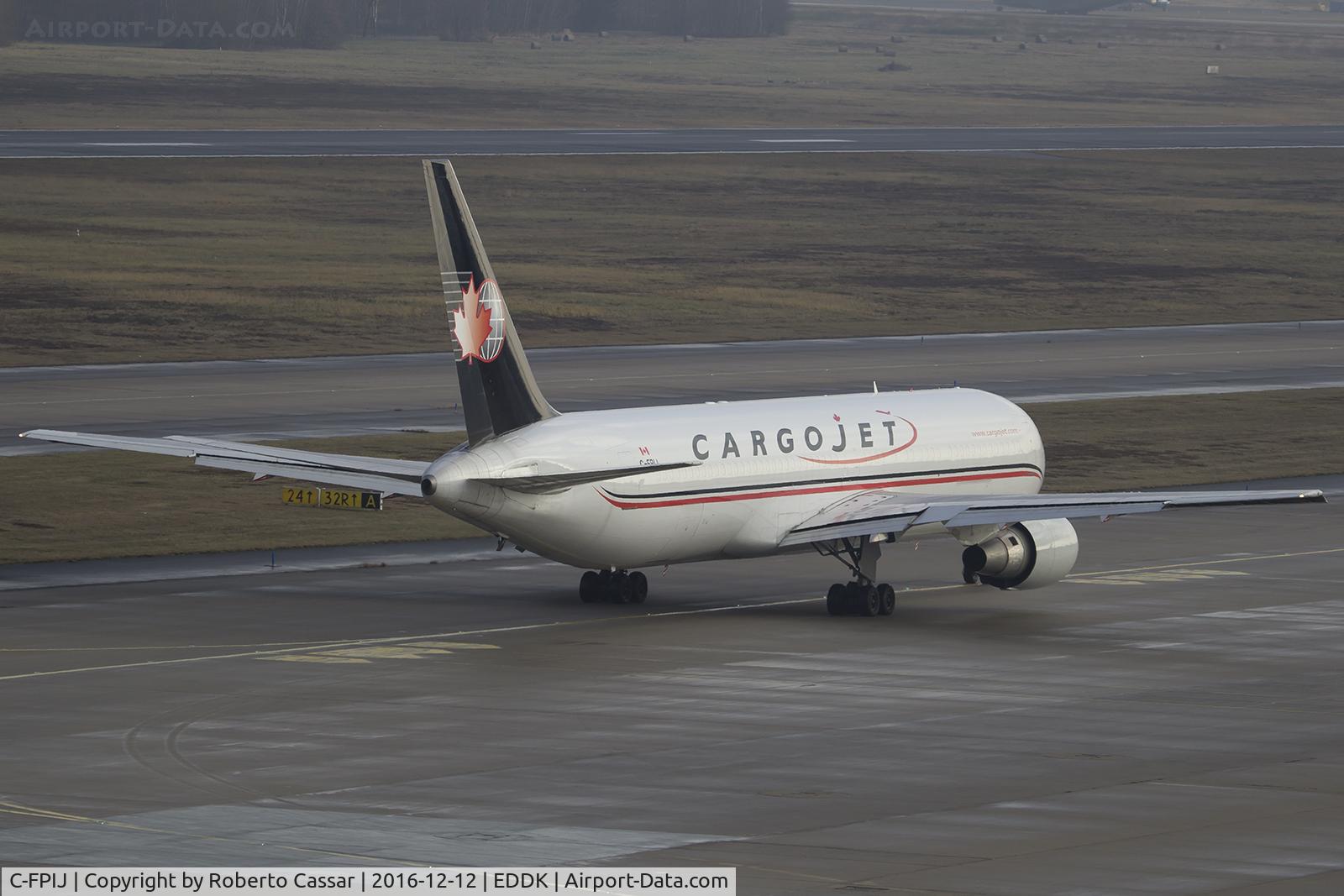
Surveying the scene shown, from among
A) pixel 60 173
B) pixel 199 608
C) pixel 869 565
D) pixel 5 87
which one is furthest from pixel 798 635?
pixel 5 87

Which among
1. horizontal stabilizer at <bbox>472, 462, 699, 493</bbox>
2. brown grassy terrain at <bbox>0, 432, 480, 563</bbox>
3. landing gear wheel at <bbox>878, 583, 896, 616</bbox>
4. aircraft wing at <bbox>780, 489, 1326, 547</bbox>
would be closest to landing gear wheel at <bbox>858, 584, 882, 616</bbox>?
landing gear wheel at <bbox>878, 583, 896, 616</bbox>

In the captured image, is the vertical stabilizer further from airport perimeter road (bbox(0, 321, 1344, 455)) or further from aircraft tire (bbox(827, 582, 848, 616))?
airport perimeter road (bbox(0, 321, 1344, 455))

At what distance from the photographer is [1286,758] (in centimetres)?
3488

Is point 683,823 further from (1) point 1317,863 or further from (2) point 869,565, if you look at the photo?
(2) point 869,565

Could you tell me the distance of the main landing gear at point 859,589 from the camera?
160 feet

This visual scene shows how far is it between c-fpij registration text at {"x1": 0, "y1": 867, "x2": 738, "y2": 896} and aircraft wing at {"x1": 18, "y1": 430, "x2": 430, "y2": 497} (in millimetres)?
21622

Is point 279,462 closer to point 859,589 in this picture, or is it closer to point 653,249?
point 859,589

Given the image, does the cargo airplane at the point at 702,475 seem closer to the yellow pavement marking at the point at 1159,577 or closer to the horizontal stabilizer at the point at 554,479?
the horizontal stabilizer at the point at 554,479

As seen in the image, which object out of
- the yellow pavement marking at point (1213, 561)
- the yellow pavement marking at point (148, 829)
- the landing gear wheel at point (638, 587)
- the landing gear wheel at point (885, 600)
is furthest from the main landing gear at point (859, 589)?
the yellow pavement marking at point (148, 829)

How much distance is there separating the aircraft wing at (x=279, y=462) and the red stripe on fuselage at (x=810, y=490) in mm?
5146

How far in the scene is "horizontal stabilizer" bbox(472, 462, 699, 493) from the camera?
145ft

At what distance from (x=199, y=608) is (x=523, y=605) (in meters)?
6.95

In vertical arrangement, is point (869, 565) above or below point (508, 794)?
above

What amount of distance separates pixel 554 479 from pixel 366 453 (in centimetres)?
2596
